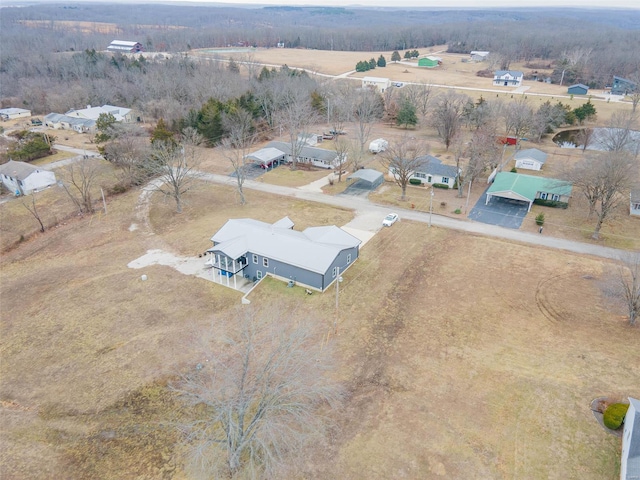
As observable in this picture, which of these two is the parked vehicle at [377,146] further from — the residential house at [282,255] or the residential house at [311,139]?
the residential house at [282,255]

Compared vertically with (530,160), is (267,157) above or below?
below

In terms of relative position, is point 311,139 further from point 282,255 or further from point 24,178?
point 24,178

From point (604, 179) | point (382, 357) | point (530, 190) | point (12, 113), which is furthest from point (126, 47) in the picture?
point (382, 357)

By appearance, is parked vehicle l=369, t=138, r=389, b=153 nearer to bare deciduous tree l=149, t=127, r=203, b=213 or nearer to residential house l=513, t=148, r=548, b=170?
residential house l=513, t=148, r=548, b=170

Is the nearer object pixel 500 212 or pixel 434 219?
pixel 434 219

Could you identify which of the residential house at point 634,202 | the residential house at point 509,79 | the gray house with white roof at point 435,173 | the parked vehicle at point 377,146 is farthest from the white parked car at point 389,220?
the residential house at point 509,79
